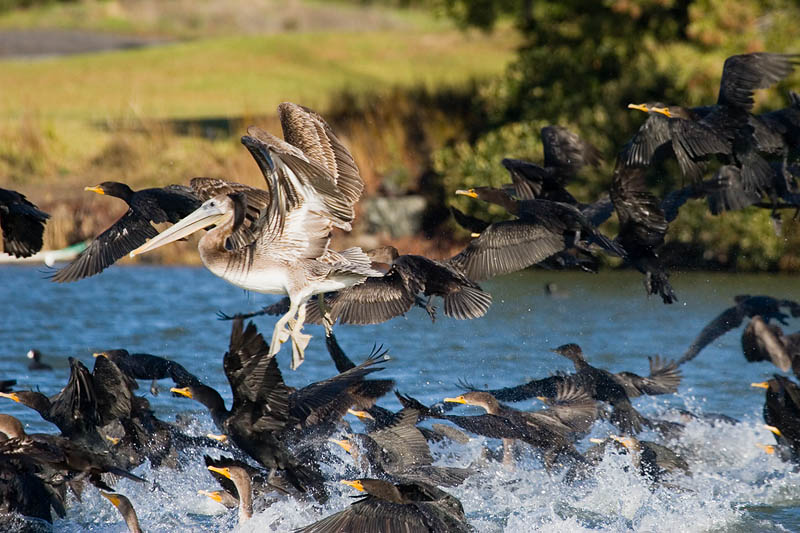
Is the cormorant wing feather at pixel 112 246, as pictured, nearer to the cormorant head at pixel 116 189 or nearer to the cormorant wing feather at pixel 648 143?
the cormorant head at pixel 116 189

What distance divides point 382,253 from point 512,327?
158 inches

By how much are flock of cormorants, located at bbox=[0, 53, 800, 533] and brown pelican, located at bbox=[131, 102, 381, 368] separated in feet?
0.04

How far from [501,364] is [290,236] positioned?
4.80 metres

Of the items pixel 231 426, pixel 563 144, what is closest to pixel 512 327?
pixel 563 144

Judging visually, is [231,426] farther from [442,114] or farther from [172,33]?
[172,33]

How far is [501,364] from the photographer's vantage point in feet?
39.1

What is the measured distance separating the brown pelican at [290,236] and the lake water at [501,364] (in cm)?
149

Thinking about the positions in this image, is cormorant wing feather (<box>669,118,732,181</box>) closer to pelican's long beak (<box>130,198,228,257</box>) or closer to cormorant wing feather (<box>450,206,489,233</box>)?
cormorant wing feather (<box>450,206,489,233</box>)

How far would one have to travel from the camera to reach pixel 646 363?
481 inches

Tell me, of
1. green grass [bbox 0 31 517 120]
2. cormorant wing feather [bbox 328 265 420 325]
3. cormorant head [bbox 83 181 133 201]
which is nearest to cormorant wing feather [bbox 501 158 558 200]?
cormorant wing feather [bbox 328 265 420 325]

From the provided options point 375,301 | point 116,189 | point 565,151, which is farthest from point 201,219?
point 565,151

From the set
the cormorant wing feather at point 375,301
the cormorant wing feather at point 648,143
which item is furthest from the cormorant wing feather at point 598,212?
the cormorant wing feather at point 375,301

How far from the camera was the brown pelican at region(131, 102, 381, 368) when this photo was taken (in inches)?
287

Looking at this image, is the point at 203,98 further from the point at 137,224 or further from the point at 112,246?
the point at 112,246
